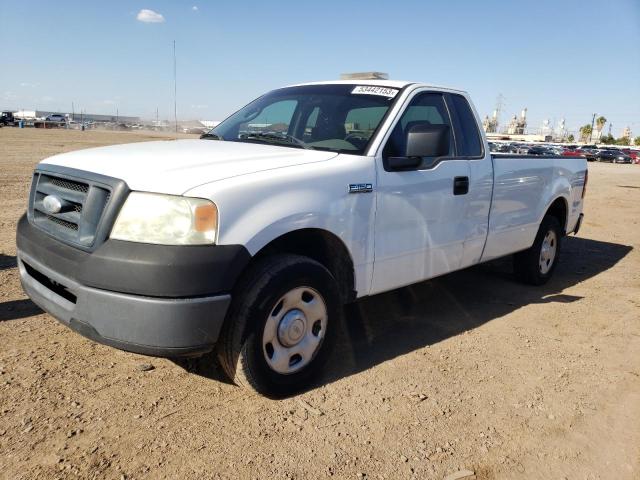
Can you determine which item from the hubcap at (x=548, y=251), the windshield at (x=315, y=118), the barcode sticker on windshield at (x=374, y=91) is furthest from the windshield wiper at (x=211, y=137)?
the hubcap at (x=548, y=251)

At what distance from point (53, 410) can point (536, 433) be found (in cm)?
262

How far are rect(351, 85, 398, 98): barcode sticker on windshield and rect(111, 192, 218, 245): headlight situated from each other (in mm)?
1837

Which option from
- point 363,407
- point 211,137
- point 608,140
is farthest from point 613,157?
point 608,140

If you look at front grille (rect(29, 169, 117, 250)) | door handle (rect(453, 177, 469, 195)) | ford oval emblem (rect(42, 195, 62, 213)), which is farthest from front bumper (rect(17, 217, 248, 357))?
door handle (rect(453, 177, 469, 195))

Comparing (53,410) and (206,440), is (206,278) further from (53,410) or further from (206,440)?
(53,410)

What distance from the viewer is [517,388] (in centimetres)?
344

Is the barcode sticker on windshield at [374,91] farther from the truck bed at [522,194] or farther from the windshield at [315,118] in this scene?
the truck bed at [522,194]

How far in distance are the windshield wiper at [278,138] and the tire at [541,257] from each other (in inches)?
124

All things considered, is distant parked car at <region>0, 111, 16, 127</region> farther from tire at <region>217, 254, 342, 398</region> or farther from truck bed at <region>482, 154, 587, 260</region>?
tire at <region>217, 254, 342, 398</region>

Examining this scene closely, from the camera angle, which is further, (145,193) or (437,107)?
(437,107)

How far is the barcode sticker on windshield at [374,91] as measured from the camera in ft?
12.7

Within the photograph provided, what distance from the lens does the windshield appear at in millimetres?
3664

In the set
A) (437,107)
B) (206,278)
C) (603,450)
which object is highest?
(437,107)

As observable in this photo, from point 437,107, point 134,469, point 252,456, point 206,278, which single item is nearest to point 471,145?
point 437,107
